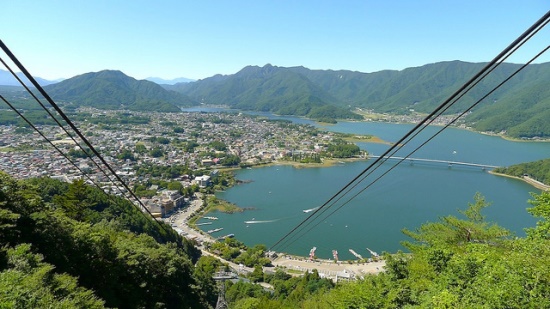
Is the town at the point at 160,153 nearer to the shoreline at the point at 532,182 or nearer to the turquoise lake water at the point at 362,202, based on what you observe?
the turquoise lake water at the point at 362,202

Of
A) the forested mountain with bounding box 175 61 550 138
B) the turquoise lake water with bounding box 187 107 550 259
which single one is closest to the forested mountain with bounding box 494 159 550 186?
the turquoise lake water with bounding box 187 107 550 259

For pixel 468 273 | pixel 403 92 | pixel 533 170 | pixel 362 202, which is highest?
pixel 403 92

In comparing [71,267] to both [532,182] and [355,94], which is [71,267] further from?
[355,94]

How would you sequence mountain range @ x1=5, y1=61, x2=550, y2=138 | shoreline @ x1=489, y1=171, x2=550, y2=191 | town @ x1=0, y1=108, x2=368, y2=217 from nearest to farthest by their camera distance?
1. town @ x1=0, y1=108, x2=368, y2=217
2. shoreline @ x1=489, y1=171, x2=550, y2=191
3. mountain range @ x1=5, y1=61, x2=550, y2=138

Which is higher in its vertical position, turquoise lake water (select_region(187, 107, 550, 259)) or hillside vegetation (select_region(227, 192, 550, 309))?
hillside vegetation (select_region(227, 192, 550, 309))

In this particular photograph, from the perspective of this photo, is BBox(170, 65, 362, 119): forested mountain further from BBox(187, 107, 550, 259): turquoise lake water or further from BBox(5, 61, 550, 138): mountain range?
BBox(187, 107, 550, 259): turquoise lake water

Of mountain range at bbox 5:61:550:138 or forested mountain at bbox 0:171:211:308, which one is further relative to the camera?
mountain range at bbox 5:61:550:138

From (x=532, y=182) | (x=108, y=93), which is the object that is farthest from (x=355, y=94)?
(x=532, y=182)
